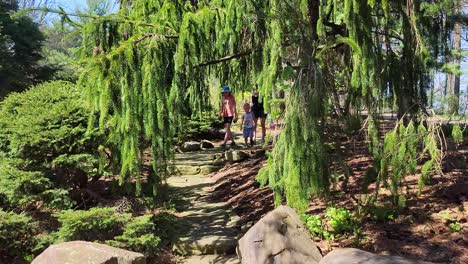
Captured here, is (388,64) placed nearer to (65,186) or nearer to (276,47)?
(276,47)

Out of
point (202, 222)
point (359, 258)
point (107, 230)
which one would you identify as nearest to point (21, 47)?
point (202, 222)

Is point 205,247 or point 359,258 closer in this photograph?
point 359,258

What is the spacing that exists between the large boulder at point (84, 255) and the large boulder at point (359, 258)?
1.94m

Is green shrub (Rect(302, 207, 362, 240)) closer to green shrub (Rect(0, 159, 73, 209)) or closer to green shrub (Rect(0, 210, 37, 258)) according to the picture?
green shrub (Rect(0, 159, 73, 209))

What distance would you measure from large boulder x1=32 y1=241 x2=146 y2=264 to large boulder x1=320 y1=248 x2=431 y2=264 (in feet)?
6.37

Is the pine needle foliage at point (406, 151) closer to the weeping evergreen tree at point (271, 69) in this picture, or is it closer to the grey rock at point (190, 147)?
the weeping evergreen tree at point (271, 69)

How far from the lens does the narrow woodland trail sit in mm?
5215

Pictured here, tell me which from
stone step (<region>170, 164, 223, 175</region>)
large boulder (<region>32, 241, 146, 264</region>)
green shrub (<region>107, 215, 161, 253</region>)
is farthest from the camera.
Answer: stone step (<region>170, 164, 223, 175</region>)

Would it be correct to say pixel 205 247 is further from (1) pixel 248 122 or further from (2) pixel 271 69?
(1) pixel 248 122

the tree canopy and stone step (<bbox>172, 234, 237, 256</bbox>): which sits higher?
the tree canopy

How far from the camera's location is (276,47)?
14.9ft

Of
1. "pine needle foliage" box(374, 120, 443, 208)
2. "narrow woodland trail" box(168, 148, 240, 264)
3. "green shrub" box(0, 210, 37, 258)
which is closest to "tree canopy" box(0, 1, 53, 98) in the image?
"narrow woodland trail" box(168, 148, 240, 264)

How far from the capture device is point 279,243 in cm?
425

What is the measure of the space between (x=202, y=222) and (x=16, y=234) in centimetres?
243
